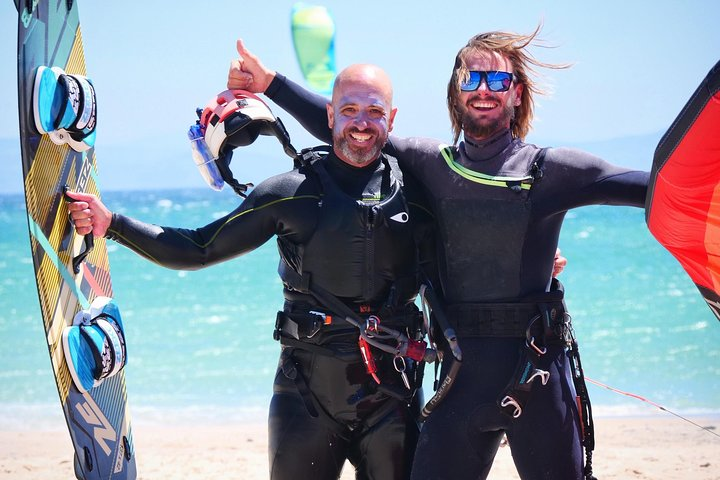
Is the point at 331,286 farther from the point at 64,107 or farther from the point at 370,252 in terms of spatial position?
the point at 64,107

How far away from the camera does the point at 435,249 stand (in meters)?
3.77

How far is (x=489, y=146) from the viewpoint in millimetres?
3590

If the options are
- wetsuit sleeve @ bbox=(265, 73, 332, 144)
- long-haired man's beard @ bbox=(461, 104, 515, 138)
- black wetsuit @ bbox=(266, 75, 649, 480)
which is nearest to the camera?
black wetsuit @ bbox=(266, 75, 649, 480)

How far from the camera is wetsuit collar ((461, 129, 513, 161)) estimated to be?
3.58m

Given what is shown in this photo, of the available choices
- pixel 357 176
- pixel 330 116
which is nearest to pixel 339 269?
pixel 357 176

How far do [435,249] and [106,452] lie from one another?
165 centimetres

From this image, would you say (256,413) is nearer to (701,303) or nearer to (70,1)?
(70,1)

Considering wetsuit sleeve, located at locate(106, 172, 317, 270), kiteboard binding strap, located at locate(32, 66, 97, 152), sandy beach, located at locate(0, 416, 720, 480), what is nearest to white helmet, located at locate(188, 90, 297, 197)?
wetsuit sleeve, located at locate(106, 172, 317, 270)

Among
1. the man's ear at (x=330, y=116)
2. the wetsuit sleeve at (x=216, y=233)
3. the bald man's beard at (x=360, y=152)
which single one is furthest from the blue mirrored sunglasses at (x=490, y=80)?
the wetsuit sleeve at (x=216, y=233)

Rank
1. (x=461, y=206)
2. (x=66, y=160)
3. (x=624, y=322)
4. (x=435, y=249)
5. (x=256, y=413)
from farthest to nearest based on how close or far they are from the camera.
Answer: (x=624, y=322) → (x=256, y=413) → (x=66, y=160) → (x=435, y=249) → (x=461, y=206)

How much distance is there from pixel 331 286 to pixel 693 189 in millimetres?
1308

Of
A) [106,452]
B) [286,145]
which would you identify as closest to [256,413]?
[106,452]

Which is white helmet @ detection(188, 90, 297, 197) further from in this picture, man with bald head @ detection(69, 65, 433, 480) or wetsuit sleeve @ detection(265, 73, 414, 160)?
man with bald head @ detection(69, 65, 433, 480)

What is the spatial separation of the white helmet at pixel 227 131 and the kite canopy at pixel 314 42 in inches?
35.1
